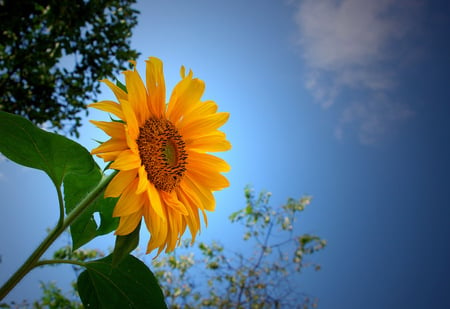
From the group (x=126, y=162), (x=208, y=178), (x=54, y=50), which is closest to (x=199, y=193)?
(x=208, y=178)

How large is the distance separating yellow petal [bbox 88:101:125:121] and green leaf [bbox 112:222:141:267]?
0.19m

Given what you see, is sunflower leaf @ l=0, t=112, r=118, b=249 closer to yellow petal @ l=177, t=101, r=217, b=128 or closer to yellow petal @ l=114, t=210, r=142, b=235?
yellow petal @ l=114, t=210, r=142, b=235

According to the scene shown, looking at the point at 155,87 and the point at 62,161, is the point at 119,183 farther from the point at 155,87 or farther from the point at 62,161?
the point at 155,87

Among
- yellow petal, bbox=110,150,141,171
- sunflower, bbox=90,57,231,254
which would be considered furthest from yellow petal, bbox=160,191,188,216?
yellow petal, bbox=110,150,141,171

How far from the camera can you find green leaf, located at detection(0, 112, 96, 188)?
524 millimetres

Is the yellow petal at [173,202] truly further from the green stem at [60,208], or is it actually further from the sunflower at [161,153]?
the green stem at [60,208]

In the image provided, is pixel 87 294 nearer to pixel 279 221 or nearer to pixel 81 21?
pixel 81 21

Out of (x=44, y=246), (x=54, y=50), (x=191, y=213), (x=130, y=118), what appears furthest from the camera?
(x=54, y=50)

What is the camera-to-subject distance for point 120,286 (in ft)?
1.93

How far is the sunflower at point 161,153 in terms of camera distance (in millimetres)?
552

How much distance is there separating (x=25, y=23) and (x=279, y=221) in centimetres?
392

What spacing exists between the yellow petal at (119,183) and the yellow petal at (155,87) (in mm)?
184

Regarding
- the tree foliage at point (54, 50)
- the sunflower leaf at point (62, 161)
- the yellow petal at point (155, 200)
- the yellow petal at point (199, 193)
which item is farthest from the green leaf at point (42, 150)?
the tree foliage at point (54, 50)

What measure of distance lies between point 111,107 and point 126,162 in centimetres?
10
